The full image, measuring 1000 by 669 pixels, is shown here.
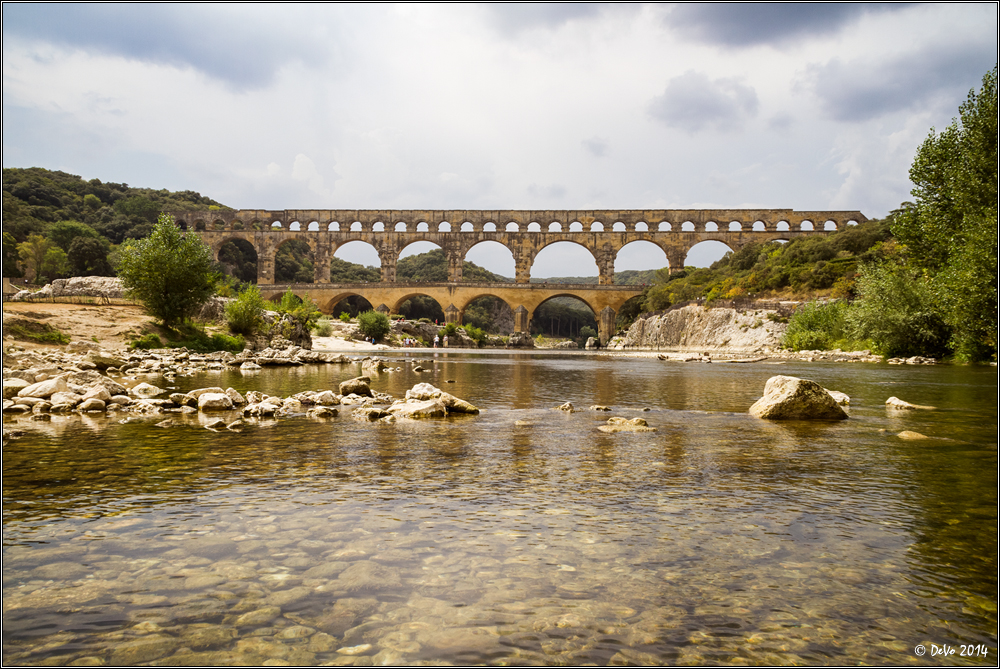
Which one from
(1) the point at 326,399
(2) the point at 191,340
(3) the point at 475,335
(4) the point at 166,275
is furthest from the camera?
(3) the point at 475,335

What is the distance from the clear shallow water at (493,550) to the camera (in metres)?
2.33

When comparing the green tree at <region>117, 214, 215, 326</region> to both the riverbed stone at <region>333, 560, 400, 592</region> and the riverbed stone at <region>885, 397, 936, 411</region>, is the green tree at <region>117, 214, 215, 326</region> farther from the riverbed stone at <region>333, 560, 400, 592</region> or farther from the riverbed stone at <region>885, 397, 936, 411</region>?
the riverbed stone at <region>333, 560, 400, 592</region>

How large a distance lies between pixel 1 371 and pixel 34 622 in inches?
412

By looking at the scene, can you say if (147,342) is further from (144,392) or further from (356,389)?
(356,389)

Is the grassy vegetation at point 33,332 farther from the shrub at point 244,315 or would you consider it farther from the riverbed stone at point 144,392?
the riverbed stone at point 144,392

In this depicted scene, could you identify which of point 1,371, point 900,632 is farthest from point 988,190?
point 1,371

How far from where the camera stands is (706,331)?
43.8 m

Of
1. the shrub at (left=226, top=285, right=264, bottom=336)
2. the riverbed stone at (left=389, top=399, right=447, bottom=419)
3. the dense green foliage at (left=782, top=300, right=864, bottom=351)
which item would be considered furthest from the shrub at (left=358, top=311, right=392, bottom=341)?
the riverbed stone at (left=389, top=399, right=447, bottom=419)

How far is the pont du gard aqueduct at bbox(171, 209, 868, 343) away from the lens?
208 ft

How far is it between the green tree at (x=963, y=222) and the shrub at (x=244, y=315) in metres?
27.7

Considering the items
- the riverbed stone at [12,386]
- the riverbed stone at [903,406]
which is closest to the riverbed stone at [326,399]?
the riverbed stone at [12,386]

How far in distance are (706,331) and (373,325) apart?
84.4 feet

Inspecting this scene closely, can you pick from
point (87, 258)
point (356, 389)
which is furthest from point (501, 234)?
point (356, 389)

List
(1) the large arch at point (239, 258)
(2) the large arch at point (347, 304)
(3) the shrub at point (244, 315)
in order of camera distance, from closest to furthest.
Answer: (3) the shrub at point (244, 315)
(2) the large arch at point (347, 304)
(1) the large arch at point (239, 258)
